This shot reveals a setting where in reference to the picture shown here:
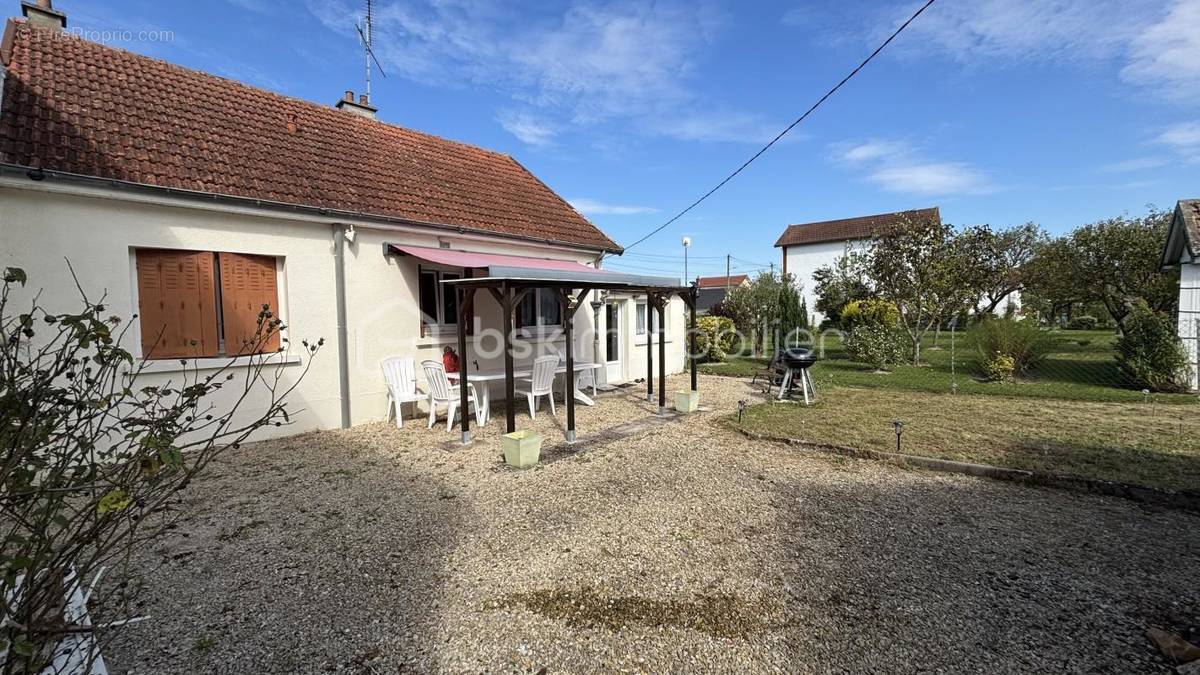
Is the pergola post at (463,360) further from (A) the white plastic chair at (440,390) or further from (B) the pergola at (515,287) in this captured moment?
(A) the white plastic chair at (440,390)

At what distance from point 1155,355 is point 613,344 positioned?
49.1ft

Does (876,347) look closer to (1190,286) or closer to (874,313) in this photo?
(874,313)

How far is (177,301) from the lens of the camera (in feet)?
30.0

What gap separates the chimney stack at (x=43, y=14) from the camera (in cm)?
1094

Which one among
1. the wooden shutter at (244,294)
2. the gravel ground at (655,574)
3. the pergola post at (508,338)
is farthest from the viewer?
the wooden shutter at (244,294)

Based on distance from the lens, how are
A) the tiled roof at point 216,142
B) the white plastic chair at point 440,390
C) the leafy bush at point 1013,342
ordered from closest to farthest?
the tiled roof at point 216,142 → the white plastic chair at point 440,390 → the leafy bush at point 1013,342

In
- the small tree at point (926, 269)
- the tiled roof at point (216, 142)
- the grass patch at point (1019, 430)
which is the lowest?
the grass patch at point (1019, 430)

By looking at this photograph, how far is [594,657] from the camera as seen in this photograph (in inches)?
152

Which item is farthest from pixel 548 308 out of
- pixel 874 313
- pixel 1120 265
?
pixel 1120 265

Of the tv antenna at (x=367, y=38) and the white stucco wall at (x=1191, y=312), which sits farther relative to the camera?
the tv antenna at (x=367, y=38)

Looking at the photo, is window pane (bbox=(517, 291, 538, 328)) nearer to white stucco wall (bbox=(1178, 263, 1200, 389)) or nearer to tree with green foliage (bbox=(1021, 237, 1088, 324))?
white stucco wall (bbox=(1178, 263, 1200, 389))

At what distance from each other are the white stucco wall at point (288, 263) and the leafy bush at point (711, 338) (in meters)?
10.9

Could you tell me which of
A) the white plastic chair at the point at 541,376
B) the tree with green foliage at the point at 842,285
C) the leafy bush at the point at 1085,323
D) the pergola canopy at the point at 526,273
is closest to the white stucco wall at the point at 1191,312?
the tree with green foliage at the point at 842,285

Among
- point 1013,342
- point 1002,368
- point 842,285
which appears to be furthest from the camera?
point 842,285
